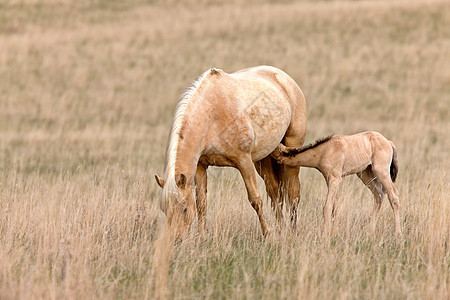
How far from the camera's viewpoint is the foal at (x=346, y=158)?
7.88 m

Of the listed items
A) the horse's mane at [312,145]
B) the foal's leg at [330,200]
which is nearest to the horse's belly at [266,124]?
the horse's mane at [312,145]

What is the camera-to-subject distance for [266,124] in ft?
25.8

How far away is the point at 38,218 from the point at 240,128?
2.35 m

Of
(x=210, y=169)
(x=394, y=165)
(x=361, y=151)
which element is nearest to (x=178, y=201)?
(x=361, y=151)

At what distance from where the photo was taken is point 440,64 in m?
25.8

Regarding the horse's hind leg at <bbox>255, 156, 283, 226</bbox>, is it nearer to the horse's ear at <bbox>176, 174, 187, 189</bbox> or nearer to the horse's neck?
the horse's neck

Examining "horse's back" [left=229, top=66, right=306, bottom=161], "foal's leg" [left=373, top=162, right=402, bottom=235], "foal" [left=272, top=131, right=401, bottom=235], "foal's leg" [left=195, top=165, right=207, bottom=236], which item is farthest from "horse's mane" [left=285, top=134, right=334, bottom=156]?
"foal's leg" [left=195, top=165, right=207, bottom=236]

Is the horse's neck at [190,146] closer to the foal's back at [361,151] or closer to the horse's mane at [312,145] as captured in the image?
the horse's mane at [312,145]

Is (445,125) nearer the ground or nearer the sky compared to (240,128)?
nearer the ground

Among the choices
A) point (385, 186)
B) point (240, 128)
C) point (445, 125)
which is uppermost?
point (240, 128)

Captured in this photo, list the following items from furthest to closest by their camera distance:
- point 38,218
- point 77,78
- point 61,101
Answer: point 77,78 < point 61,101 < point 38,218

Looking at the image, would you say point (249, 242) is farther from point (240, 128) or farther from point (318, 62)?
point (318, 62)

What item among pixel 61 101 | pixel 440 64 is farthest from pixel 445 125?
pixel 61 101

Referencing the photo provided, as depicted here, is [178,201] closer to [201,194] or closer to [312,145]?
[201,194]
